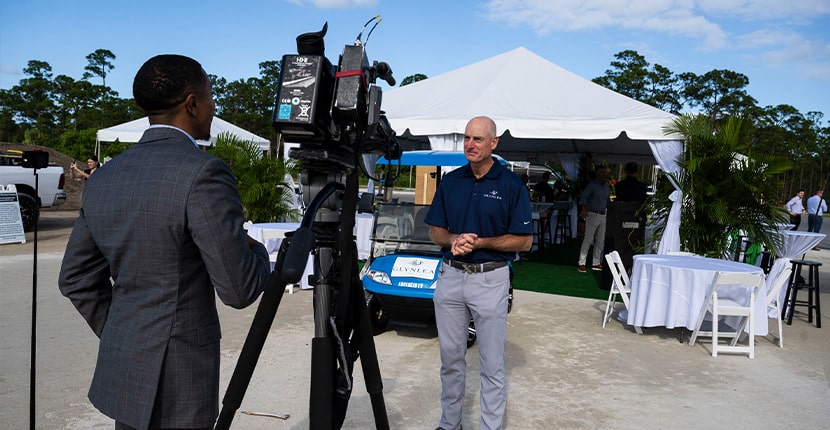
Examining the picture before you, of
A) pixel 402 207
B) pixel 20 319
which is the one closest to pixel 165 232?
pixel 402 207

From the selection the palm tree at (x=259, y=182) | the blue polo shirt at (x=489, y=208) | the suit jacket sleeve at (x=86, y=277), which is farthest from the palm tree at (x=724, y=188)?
the suit jacket sleeve at (x=86, y=277)

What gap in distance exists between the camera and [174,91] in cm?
182

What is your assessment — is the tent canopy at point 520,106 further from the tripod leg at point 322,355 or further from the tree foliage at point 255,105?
the tree foliage at point 255,105

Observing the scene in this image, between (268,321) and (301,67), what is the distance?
869mm

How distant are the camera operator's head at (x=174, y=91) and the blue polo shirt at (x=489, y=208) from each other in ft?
7.10

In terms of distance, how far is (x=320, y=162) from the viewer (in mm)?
2219

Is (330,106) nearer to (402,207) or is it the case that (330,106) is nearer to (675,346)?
(402,207)

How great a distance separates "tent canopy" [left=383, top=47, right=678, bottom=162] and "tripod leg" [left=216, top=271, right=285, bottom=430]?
27.1ft

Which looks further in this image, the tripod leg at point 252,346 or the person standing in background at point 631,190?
the person standing in background at point 631,190

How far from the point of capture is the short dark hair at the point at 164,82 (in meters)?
1.81

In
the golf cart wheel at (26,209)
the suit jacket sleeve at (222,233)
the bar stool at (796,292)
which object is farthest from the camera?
the golf cart wheel at (26,209)

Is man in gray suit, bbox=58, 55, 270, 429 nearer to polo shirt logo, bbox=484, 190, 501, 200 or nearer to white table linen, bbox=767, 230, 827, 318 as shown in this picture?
polo shirt logo, bbox=484, 190, 501, 200

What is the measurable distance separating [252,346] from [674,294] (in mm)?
5774

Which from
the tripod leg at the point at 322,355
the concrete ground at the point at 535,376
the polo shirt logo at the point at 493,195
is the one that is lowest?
the concrete ground at the point at 535,376
